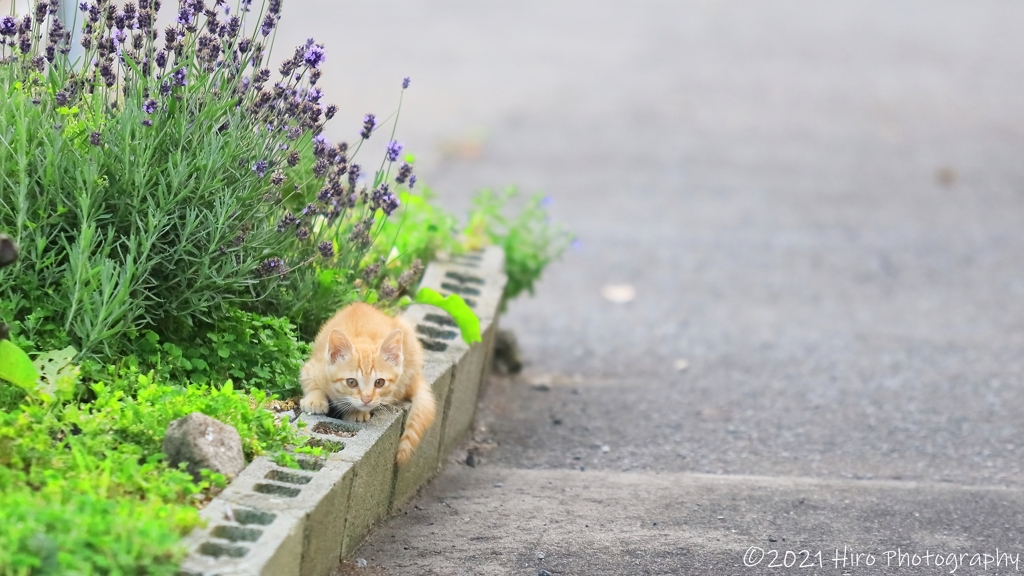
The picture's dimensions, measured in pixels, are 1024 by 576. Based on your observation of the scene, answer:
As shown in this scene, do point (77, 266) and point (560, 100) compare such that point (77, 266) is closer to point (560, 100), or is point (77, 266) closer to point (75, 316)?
point (75, 316)

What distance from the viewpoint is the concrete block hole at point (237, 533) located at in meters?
2.84

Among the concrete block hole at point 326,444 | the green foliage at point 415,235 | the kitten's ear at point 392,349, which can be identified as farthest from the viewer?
the green foliage at point 415,235

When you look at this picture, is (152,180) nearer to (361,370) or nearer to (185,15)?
(185,15)

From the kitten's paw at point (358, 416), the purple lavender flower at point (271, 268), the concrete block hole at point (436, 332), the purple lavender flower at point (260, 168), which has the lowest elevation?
the kitten's paw at point (358, 416)

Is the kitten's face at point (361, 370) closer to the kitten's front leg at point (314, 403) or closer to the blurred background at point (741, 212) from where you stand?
the kitten's front leg at point (314, 403)

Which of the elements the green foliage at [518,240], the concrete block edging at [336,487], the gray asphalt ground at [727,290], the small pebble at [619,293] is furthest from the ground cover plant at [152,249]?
the small pebble at [619,293]

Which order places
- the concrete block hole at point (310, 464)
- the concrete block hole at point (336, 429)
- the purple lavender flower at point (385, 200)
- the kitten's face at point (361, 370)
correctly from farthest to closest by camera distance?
the purple lavender flower at point (385, 200), the kitten's face at point (361, 370), the concrete block hole at point (336, 429), the concrete block hole at point (310, 464)

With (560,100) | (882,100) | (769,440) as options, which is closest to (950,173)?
(882,100)

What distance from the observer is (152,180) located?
368 cm

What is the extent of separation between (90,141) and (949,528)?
123 inches

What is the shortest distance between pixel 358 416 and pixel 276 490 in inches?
26.5

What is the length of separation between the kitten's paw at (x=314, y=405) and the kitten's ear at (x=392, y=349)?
0.82ft

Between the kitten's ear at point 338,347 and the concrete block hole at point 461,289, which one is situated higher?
the concrete block hole at point 461,289

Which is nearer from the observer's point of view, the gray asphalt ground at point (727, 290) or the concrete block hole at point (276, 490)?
the concrete block hole at point (276, 490)
